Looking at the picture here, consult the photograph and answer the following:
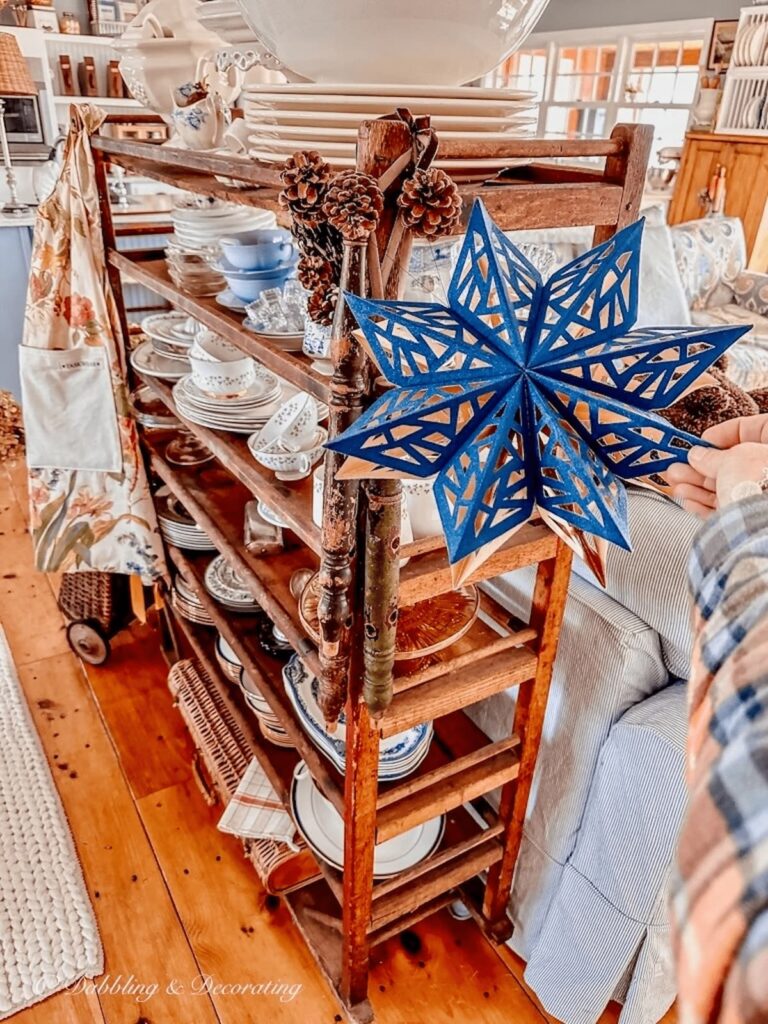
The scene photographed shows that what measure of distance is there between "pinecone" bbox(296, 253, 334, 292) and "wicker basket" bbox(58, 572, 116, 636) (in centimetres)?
149

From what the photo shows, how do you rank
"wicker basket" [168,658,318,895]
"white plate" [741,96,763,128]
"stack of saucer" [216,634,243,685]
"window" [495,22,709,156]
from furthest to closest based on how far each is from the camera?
"window" [495,22,709,156]
"white plate" [741,96,763,128]
"stack of saucer" [216,634,243,685]
"wicker basket" [168,658,318,895]

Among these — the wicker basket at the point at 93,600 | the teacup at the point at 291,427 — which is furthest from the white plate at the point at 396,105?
the wicker basket at the point at 93,600

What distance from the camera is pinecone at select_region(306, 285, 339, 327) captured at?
664 mm

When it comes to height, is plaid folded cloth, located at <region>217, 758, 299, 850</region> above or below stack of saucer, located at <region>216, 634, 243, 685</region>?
below

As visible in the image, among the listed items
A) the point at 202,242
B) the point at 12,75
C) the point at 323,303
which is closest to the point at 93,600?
the point at 202,242

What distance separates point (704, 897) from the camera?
0.89 feet

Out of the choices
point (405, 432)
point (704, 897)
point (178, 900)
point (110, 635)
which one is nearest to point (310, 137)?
point (405, 432)

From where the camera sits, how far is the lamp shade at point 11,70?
306 centimetres

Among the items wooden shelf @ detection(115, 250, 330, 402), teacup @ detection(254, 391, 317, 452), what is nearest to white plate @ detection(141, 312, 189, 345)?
wooden shelf @ detection(115, 250, 330, 402)

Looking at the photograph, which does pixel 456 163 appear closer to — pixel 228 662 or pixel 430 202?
pixel 430 202

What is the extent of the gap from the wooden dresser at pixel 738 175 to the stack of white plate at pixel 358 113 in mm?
5114

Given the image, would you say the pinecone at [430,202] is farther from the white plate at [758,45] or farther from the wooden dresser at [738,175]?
the white plate at [758,45]

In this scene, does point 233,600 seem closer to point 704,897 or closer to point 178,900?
point 178,900

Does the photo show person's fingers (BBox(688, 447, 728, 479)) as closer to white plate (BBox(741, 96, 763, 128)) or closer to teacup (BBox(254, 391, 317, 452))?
teacup (BBox(254, 391, 317, 452))
